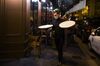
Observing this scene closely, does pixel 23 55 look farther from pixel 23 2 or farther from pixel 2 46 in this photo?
pixel 23 2

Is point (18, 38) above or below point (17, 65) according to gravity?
above

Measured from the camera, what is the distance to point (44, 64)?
10.5 m

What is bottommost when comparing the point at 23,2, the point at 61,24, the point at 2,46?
the point at 2,46

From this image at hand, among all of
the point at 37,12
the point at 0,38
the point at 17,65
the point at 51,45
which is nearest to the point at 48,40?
the point at 51,45

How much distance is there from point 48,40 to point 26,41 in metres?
5.23

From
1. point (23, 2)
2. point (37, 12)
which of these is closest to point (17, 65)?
point (23, 2)

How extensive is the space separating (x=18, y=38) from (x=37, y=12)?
796 centimetres

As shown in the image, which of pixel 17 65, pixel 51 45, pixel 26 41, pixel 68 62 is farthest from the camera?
pixel 51 45

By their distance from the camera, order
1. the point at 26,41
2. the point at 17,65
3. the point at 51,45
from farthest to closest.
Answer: the point at 51,45
the point at 26,41
the point at 17,65

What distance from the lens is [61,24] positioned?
1049 cm

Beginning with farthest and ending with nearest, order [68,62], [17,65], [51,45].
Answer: [51,45] → [68,62] → [17,65]

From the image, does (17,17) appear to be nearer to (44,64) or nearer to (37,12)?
(44,64)

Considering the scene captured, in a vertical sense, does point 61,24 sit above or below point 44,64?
above

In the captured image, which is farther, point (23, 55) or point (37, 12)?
point (37, 12)
